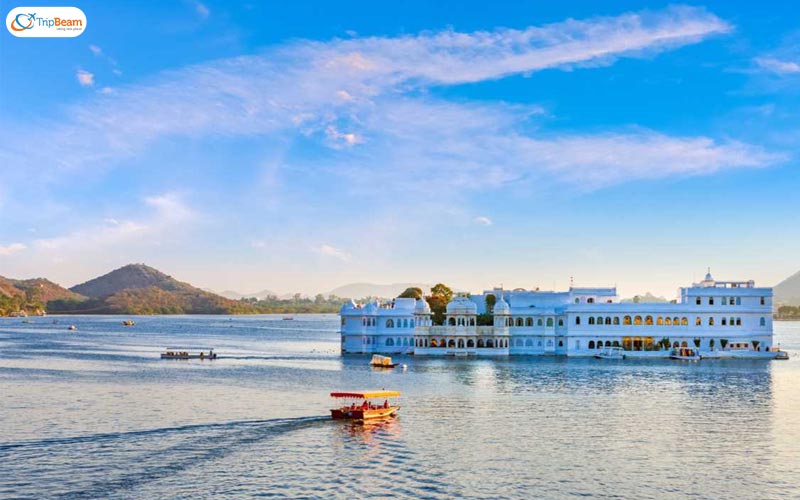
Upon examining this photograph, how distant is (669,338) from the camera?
352 ft

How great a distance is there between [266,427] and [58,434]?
40.1ft

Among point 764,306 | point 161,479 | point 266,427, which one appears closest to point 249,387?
point 266,427

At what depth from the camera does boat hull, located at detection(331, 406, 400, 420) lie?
5281 centimetres

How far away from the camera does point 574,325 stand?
359 ft

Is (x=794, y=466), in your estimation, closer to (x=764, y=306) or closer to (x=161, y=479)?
(x=161, y=479)

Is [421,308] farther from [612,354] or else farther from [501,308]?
[612,354]

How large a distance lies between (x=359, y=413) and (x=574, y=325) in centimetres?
6235

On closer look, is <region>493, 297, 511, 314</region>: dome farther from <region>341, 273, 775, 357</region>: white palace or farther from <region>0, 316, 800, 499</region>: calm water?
<region>0, 316, 800, 499</region>: calm water

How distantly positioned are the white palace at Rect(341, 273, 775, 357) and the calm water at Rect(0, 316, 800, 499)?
23.8 metres

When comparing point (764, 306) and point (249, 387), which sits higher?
point (764, 306)

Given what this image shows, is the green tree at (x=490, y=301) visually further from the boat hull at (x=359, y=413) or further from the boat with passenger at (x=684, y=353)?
the boat hull at (x=359, y=413)

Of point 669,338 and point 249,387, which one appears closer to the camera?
point 249,387

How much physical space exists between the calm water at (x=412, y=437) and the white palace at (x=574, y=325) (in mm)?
23751

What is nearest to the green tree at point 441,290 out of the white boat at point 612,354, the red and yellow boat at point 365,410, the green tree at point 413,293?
the green tree at point 413,293
